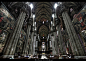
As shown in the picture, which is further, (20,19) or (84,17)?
(20,19)

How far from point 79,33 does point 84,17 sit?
85.4 inches

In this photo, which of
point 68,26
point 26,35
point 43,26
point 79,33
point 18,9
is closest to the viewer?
point 79,33

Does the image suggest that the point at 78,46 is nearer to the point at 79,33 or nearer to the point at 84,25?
the point at 79,33

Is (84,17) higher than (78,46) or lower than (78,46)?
higher

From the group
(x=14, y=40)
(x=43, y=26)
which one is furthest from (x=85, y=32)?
(x=43, y=26)

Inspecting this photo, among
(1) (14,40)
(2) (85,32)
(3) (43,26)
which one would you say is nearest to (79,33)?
(2) (85,32)

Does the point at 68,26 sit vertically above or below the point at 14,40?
above

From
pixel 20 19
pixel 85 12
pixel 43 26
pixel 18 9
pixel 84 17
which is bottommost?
pixel 84 17

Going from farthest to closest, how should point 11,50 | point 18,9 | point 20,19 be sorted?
point 18,9 → point 20,19 → point 11,50

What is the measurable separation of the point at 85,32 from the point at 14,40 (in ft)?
29.2

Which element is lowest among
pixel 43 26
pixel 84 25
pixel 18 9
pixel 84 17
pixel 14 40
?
pixel 14 40

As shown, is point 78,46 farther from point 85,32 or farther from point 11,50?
point 11,50

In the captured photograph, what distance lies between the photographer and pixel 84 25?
6320 mm

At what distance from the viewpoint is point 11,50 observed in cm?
604
